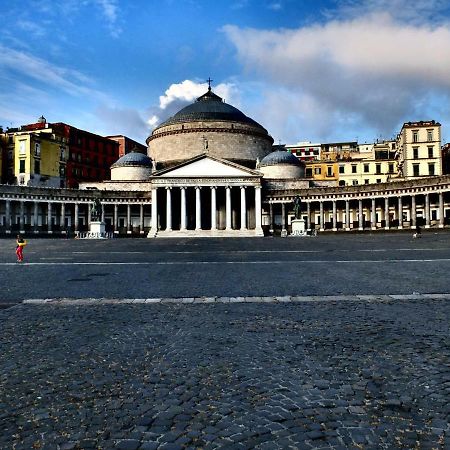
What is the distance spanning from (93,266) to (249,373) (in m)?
16.4

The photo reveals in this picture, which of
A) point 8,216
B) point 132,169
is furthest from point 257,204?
point 8,216

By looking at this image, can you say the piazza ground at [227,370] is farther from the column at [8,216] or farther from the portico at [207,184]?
the column at [8,216]

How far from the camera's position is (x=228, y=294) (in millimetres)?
12266

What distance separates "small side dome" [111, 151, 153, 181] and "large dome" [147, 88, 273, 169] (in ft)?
8.60

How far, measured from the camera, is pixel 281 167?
81938mm

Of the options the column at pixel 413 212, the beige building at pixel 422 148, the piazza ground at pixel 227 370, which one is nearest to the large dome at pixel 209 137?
the beige building at pixel 422 148

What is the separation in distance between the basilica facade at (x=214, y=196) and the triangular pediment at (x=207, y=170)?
Answer: 148 mm

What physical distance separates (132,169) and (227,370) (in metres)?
80.1

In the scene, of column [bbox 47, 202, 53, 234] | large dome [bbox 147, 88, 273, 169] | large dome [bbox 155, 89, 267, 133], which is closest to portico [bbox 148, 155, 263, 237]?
large dome [bbox 147, 88, 273, 169]

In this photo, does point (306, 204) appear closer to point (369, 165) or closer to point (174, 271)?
point (369, 165)

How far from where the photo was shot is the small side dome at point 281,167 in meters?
81.9

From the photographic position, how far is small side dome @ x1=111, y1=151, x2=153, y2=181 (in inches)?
3285

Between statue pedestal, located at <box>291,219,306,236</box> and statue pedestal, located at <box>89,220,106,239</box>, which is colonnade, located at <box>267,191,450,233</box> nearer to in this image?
statue pedestal, located at <box>291,219,306,236</box>

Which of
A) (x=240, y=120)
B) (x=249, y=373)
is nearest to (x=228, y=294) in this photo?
(x=249, y=373)
